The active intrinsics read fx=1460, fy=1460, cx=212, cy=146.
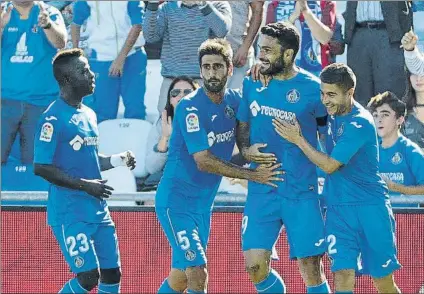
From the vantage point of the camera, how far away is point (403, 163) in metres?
12.0

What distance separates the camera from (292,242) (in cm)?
1057

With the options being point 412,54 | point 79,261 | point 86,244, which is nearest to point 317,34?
point 412,54

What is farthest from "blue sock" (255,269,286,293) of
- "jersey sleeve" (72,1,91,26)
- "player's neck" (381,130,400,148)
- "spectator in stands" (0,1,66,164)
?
"jersey sleeve" (72,1,91,26)

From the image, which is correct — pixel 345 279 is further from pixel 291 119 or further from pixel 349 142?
pixel 291 119

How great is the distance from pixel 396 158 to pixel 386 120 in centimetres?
32

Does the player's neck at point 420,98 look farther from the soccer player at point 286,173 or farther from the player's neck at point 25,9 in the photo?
the player's neck at point 25,9

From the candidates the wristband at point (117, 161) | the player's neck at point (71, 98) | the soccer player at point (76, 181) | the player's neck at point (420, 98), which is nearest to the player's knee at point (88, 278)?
the soccer player at point (76, 181)

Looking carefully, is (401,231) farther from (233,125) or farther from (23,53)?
(23,53)

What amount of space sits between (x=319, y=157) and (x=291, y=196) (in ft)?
1.45

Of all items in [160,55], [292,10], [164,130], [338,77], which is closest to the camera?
[338,77]

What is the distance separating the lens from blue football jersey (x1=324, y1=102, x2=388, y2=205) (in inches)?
409

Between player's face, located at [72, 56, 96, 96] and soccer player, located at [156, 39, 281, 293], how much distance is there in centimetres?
76

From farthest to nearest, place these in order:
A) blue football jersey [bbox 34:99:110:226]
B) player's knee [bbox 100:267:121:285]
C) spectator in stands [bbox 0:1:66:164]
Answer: spectator in stands [bbox 0:1:66:164], player's knee [bbox 100:267:121:285], blue football jersey [bbox 34:99:110:226]

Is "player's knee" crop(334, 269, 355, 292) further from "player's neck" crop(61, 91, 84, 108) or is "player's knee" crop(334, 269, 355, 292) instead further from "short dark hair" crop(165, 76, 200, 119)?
"short dark hair" crop(165, 76, 200, 119)
